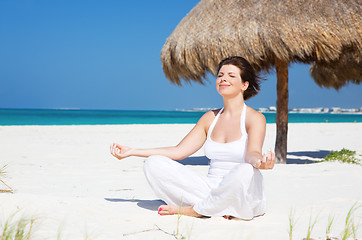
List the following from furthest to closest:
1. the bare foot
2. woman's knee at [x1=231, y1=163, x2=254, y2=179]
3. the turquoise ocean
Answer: the turquoise ocean < the bare foot < woman's knee at [x1=231, y1=163, x2=254, y2=179]

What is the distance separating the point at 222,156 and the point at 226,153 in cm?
4

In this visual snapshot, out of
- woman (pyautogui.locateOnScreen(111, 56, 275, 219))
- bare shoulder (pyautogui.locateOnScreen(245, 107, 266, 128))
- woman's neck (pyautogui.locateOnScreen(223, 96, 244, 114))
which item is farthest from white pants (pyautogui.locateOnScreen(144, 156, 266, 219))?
woman's neck (pyautogui.locateOnScreen(223, 96, 244, 114))

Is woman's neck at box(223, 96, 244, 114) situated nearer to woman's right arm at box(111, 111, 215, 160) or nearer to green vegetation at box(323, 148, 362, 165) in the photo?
woman's right arm at box(111, 111, 215, 160)

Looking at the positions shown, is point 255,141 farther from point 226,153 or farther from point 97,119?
point 97,119

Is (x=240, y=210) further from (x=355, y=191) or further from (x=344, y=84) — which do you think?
(x=344, y=84)

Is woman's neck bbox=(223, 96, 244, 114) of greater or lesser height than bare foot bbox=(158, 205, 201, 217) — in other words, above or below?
above

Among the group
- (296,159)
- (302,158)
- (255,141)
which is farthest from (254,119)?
(302,158)

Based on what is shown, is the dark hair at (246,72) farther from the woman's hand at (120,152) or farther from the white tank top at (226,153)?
the woman's hand at (120,152)

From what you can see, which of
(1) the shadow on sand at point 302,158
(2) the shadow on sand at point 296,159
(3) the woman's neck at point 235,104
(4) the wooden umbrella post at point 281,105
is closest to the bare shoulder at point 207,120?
(3) the woman's neck at point 235,104

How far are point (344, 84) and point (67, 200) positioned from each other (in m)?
7.38

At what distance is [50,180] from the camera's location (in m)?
4.29

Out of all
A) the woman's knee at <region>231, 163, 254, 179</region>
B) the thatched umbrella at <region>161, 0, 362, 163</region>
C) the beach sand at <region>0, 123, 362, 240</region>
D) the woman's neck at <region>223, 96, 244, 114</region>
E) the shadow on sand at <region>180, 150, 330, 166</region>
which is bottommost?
the beach sand at <region>0, 123, 362, 240</region>

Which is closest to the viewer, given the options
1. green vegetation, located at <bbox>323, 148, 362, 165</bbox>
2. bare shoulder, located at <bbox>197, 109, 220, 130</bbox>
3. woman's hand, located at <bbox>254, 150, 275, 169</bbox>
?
woman's hand, located at <bbox>254, 150, 275, 169</bbox>

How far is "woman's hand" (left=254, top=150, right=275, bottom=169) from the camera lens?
6.76 ft
